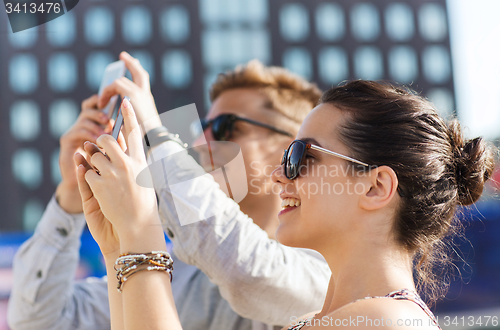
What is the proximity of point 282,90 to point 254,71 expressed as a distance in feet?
0.66

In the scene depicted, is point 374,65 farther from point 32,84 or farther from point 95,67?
point 32,84

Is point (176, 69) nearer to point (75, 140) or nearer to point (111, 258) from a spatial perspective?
point (75, 140)

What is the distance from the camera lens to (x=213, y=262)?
143 cm

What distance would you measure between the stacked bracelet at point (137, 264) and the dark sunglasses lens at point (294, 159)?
47 centimetres

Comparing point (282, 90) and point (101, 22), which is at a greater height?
point (101, 22)

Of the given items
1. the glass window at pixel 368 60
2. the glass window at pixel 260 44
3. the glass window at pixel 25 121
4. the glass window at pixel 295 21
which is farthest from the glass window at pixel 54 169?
the glass window at pixel 368 60

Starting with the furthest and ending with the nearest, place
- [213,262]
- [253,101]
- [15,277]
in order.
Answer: [253,101], [15,277], [213,262]

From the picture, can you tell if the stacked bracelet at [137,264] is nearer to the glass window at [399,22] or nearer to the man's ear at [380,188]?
the man's ear at [380,188]

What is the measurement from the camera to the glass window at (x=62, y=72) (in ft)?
117

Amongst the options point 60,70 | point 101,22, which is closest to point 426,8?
point 101,22

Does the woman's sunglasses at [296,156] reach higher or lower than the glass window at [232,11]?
lower

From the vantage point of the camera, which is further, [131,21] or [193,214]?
[131,21]

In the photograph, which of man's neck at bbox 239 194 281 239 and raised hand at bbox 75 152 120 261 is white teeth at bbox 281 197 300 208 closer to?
raised hand at bbox 75 152 120 261

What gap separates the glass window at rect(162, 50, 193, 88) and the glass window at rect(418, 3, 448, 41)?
877 inches
